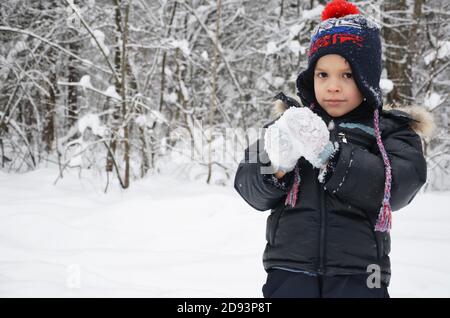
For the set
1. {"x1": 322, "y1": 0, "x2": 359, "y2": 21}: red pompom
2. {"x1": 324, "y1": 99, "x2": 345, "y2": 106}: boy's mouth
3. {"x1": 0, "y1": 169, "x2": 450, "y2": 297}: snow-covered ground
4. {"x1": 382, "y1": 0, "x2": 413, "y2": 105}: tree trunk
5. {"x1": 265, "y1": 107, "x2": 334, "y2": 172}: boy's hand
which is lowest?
{"x1": 0, "y1": 169, "x2": 450, "y2": 297}: snow-covered ground

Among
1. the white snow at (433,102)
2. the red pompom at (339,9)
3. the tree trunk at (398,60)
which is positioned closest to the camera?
the red pompom at (339,9)

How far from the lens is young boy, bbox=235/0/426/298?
120 centimetres

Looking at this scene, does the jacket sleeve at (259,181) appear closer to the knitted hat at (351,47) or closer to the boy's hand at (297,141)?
the boy's hand at (297,141)

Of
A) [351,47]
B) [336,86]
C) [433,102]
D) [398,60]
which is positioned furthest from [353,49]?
[398,60]

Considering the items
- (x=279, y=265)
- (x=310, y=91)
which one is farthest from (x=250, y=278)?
(x=310, y=91)

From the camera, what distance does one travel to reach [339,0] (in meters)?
1.54

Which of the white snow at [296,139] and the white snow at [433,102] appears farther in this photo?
the white snow at [433,102]

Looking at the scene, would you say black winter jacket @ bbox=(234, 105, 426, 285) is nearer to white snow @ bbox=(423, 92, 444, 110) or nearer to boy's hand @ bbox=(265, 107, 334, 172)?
boy's hand @ bbox=(265, 107, 334, 172)

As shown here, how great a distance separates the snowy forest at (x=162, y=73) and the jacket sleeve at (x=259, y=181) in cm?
331

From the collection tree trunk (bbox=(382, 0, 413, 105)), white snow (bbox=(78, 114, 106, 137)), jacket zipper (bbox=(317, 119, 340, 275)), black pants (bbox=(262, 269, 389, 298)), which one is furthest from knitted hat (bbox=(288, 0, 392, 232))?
tree trunk (bbox=(382, 0, 413, 105))

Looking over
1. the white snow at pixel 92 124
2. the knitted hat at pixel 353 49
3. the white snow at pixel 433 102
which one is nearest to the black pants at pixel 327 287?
the knitted hat at pixel 353 49

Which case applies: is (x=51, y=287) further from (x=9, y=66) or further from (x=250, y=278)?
(x=9, y=66)

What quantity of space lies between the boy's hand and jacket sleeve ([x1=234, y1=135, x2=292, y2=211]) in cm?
7

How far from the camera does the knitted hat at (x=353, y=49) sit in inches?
53.2
